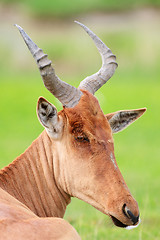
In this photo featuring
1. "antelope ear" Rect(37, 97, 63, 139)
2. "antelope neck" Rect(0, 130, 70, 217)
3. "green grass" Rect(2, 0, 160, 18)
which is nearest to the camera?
"antelope ear" Rect(37, 97, 63, 139)

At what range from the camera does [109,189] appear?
25.8ft

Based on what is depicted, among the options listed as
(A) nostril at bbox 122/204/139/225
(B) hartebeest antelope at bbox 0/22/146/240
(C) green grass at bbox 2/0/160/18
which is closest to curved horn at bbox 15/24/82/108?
(B) hartebeest antelope at bbox 0/22/146/240

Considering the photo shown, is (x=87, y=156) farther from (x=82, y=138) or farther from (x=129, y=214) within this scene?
(x=129, y=214)

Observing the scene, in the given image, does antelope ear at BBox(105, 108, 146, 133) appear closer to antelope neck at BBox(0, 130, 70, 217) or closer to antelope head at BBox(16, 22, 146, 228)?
antelope head at BBox(16, 22, 146, 228)

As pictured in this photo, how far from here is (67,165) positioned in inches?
326

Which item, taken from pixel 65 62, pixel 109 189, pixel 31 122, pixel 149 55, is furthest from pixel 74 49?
pixel 109 189

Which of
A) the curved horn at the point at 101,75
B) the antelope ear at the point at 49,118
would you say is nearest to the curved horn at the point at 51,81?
the antelope ear at the point at 49,118

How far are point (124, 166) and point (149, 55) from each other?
2483 centimetres

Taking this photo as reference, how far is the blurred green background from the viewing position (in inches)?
866

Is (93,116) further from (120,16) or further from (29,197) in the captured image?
(120,16)

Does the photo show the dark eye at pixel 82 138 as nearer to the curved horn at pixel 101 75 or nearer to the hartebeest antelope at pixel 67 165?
the hartebeest antelope at pixel 67 165

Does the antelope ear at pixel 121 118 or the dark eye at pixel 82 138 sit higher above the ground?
the dark eye at pixel 82 138

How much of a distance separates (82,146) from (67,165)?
→ 13.1 inches

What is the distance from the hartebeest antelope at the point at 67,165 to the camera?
7742 mm
